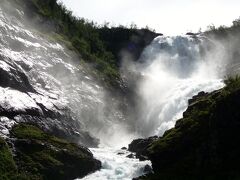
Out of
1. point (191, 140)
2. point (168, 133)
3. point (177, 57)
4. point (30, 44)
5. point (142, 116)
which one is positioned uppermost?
point (177, 57)

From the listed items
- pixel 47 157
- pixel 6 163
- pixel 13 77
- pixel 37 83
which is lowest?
pixel 6 163

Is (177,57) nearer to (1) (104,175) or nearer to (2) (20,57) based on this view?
(2) (20,57)

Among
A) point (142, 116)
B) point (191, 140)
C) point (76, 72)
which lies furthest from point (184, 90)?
point (191, 140)

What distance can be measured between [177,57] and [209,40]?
1504 centimetres

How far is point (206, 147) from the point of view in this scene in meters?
58.0

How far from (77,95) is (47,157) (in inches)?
1805

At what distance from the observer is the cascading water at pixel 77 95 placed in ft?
310

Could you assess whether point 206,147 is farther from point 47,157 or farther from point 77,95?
point 77,95

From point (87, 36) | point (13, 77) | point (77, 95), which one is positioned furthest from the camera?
point (87, 36)

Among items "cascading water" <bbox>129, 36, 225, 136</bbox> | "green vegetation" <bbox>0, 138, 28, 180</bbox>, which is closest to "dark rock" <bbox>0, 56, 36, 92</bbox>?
"green vegetation" <bbox>0, 138, 28, 180</bbox>

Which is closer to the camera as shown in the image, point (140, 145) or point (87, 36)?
point (140, 145)

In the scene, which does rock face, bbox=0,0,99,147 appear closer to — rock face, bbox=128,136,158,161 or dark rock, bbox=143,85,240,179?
rock face, bbox=128,136,158,161

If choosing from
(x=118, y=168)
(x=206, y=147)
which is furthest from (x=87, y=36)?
(x=206, y=147)

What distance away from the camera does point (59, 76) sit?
127 m
